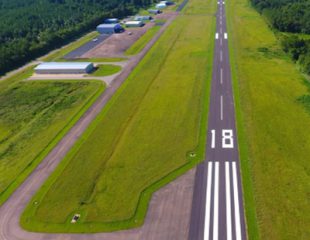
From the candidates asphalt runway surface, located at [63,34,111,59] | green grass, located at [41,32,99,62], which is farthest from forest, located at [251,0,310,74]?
green grass, located at [41,32,99,62]

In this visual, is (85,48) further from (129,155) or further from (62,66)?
(129,155)

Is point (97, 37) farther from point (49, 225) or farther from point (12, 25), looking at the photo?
point (49, 225)

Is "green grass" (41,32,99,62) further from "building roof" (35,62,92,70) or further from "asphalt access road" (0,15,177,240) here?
"asphalt access road" (0,15,177,240)

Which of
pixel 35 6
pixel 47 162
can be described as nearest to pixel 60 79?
pixel 47 162

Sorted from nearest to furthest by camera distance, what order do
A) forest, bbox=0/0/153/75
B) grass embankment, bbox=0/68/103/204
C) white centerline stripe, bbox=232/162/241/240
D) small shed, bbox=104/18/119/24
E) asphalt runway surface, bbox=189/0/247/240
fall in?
white centerline stripe, bbox=232/162/241/240 < asphalt runway surface, bbox=189/0/247/240 < grass embankment, bbox=0/68/103/204 < forest, bbox=0/0/153/75 < small shed, bbox=104/18/119/24

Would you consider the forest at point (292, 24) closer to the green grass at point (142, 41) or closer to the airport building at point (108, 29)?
the green grass at point (142, 41)
